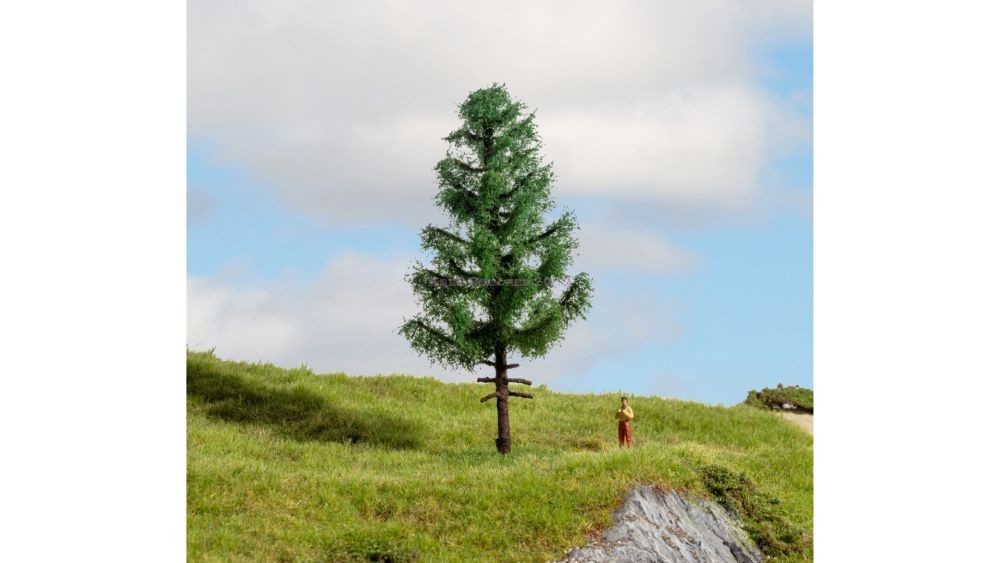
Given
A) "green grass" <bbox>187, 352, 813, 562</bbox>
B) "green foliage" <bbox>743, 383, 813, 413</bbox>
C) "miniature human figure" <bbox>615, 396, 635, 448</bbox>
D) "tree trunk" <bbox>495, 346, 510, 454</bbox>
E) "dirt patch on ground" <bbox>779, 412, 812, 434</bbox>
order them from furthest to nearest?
"green foliage" <bbox>743, 383, 813, 413</bbox> → "dirt patch on ground" <bbox>779, 412, 812, 434</bbox> → "tree trunk" <bbox>495, 346, 510, 454</bbox> → "miniature human figure" <bbox>615, 396, 635, 448</bbox> → "green grass" <bbox>187, 352, 813, 562</bbox>

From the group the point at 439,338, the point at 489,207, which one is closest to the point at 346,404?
the point at 439,338

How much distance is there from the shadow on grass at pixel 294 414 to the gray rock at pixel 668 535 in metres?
8.79

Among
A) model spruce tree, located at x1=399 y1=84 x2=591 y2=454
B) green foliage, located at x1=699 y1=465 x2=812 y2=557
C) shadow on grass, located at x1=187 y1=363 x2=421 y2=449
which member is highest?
model spruce tree, located at x1=399 y1=84 x2=591 y2=454

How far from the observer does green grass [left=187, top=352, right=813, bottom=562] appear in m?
15.3

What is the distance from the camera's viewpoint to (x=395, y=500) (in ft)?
55.4

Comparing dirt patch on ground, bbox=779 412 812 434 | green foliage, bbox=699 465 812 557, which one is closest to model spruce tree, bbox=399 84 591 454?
green foliage, bbox=699 465 812 557

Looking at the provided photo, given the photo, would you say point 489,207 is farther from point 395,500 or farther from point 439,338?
point 395,500

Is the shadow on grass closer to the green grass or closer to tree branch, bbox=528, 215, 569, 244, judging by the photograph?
the green grass

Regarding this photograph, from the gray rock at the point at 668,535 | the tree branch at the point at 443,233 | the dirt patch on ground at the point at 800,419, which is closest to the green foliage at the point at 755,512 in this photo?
the gray rock at the point at 668,535

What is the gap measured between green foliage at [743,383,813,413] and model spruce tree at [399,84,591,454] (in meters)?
15.1

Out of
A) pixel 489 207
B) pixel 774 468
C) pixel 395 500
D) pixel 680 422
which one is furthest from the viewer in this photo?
pixel 680 422
